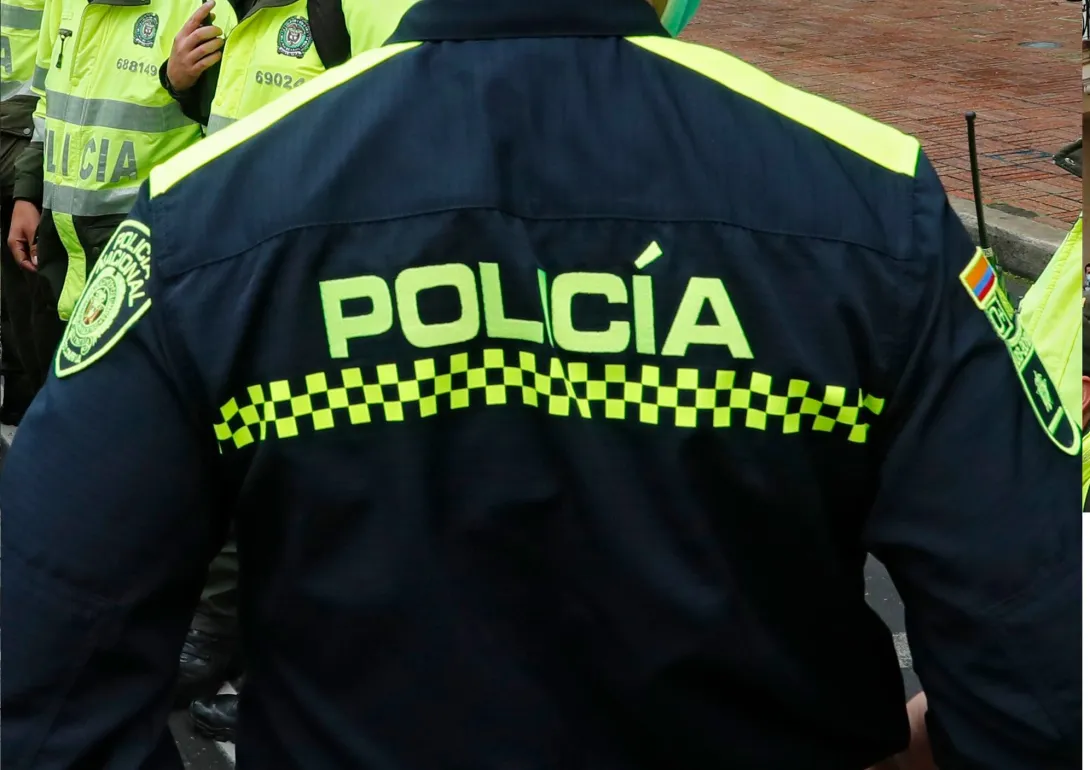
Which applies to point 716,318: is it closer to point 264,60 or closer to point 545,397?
point 545,397

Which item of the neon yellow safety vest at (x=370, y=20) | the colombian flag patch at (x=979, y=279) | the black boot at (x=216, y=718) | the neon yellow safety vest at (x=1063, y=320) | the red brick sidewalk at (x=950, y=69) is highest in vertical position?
the colombian flag patch at (x=979, y=279)

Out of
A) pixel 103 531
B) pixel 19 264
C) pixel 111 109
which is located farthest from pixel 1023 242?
pixel 103 531

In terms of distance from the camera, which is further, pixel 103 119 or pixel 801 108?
pixel 103 119

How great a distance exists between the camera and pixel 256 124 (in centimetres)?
128

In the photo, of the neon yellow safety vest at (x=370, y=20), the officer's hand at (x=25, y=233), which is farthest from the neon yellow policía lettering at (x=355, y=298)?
the officer's hand at (x=25, y=233)

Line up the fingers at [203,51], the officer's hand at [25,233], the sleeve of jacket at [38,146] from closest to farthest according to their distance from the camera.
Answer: the fingers at [203,51] < the sleeve of jacket at [38,146] < the officer's hand at [25,233]

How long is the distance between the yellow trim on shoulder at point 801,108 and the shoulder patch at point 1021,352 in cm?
12

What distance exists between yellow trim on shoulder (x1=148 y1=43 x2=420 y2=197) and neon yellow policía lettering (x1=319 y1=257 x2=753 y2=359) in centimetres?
17

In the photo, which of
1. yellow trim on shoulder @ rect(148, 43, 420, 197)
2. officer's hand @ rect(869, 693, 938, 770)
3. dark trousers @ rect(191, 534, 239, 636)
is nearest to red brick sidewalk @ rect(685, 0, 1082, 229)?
dark trousers @ rect(191, 534, 239, 636)

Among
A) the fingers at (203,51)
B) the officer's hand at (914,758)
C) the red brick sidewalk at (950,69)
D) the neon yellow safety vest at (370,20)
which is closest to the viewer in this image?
the officer's hand at (914,758)

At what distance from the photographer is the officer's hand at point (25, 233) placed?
446 cm

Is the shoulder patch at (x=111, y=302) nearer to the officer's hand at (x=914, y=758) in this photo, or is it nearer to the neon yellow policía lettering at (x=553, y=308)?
the neon yellow policía lettering at (x=553, y=308)

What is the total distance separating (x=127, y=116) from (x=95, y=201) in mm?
256

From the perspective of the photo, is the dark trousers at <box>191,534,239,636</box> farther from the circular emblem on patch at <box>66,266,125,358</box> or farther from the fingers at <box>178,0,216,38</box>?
the circular emblem on patch at <box>66,266,125,358</box>
